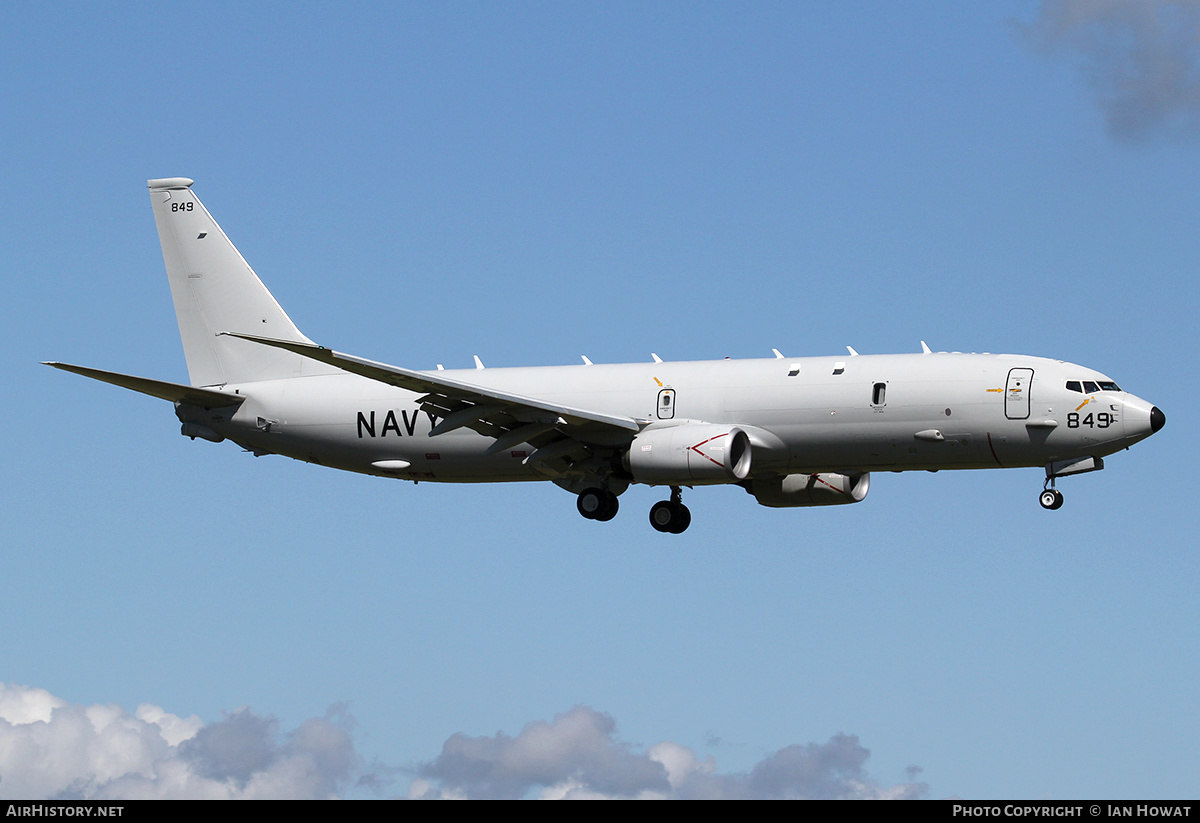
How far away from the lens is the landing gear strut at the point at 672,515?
5325 cm

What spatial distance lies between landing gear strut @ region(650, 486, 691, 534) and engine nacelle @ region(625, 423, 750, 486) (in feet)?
16.0

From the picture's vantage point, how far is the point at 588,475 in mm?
51156

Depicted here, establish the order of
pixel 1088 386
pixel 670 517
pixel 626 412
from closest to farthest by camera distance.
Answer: pixel 1088 386 → pixel 626 412 → pixel 670 517

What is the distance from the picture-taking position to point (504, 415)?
49250mm

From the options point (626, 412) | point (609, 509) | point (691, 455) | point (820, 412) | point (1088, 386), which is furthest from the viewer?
point (609, 509)

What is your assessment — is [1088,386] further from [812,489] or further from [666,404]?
[666,404]

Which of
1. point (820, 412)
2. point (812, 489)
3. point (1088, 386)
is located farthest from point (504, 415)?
point (1088, 386)

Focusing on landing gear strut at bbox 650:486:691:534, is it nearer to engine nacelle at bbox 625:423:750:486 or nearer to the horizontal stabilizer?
engine nacelle at bbox 625:423:750:486

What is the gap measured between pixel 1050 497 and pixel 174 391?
28.7 m

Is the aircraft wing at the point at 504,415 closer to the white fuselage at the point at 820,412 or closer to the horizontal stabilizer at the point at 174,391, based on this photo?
the white fuselage at the point at 820,412
